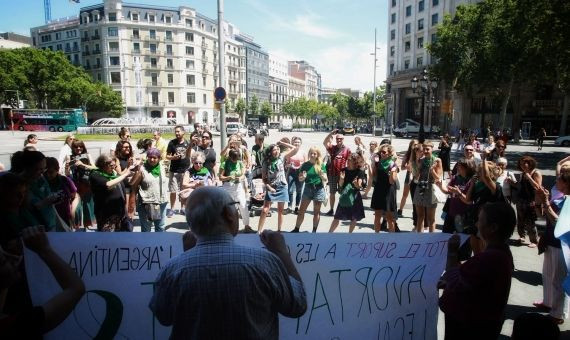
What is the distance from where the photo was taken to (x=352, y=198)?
19.6 ft

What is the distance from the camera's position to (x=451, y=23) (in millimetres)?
39938

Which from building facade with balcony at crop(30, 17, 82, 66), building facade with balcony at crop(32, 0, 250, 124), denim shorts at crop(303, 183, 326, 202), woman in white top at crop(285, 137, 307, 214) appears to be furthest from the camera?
building facade with balcony at crop(30, 17, 82, 66)

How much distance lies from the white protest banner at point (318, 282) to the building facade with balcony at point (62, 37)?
307ft

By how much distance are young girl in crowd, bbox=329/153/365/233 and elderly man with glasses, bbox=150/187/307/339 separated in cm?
442

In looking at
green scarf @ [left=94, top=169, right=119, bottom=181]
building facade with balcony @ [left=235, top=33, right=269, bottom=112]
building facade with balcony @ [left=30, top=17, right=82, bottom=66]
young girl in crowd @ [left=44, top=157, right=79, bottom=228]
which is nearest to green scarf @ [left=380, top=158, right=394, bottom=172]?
green scarf @ [left=94, top=169, right=119, bottom=181]

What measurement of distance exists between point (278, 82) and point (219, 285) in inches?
4985

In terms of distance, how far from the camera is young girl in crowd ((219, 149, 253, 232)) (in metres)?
6.56

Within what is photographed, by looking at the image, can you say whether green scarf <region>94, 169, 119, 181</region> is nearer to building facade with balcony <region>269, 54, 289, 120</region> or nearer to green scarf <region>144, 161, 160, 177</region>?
green scarf <region>144, 161, 160, 177</region>

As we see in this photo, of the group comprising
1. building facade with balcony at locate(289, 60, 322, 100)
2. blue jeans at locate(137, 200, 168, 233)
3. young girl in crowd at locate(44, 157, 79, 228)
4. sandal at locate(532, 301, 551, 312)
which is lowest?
sandal at locate(532, 301, 551, 312)

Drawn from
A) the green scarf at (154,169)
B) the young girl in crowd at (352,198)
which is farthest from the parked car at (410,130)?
the green scarf at (154,169)

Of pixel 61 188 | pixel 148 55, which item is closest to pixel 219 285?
pixel 61 188

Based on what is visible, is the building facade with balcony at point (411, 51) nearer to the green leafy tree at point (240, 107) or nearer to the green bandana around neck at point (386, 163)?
the green leafy tree at point (240, 107)

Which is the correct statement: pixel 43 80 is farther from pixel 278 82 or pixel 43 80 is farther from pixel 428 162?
pixel 278 82

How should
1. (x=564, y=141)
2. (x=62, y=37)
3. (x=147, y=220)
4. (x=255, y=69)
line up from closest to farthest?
(x=147, y=220)
(x=564, y=141)
(x=62, y=37)
(x=255, y=69)
